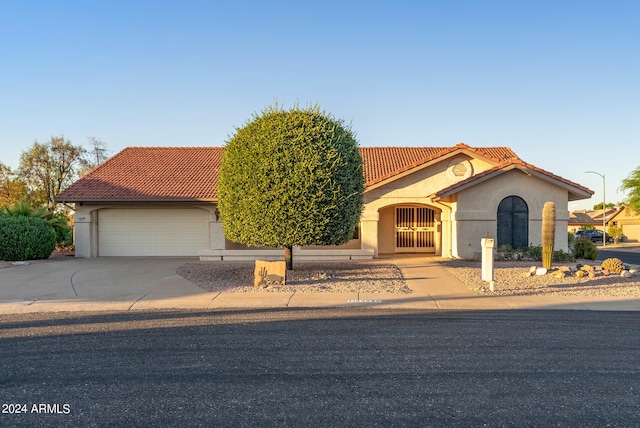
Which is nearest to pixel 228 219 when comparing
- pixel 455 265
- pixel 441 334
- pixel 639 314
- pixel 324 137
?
pixel 324 137

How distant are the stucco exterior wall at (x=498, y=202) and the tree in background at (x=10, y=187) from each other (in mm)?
29542

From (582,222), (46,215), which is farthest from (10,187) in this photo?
(582,222)

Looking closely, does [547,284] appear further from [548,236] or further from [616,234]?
[616,234]

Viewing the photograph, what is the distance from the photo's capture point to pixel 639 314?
9.61 m

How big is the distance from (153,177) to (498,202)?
53.6 feet

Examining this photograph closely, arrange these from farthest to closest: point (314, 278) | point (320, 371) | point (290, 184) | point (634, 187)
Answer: point (634, 187), point (314, 278), point (290, 184), point (320, 371)

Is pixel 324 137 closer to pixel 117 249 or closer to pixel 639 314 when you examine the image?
pixel 639 314

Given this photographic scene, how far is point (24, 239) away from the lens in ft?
64.0

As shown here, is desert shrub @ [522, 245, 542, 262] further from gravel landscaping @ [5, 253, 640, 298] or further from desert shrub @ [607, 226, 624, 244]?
desert shrub @ [607, 226, 624, 244]

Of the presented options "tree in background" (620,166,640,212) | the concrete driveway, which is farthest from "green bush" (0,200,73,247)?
"tree in background" (620,166,640,212)

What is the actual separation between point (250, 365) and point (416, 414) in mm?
2354

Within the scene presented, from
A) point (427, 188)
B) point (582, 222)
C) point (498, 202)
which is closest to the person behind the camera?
point (498, 202)

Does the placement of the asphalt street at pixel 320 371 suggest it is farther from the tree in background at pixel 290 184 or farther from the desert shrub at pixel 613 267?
the desert shrub at pixel 613 267

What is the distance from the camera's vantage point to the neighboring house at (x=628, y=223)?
55.0 meters
